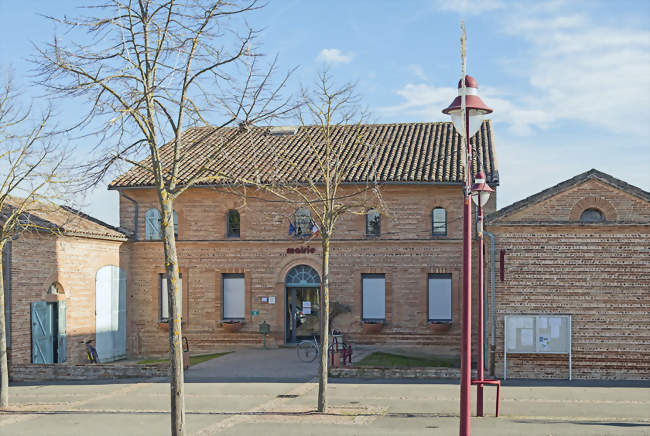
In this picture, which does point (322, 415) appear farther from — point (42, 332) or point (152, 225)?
point (152, 225)

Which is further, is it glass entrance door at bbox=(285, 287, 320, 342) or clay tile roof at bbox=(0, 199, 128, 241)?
glass entrance door at bbox=(285, 287, 320, 342)

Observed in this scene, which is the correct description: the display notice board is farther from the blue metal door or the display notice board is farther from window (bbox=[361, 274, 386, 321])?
the blue metal door

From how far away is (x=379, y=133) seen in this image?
33375mm

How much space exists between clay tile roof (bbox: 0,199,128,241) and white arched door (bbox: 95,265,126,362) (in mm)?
1281

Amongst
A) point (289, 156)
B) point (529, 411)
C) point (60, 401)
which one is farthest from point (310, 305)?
point (529, 411)

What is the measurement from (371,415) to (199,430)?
3.66 metres

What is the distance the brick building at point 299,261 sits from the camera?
29.0 meters

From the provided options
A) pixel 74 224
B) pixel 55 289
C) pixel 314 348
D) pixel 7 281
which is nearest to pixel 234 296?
pixel 314 348

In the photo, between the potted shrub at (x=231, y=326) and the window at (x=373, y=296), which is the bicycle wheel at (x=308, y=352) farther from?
the potted shrub at (x=231, y=326)

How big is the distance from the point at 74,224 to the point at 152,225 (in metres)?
4.52

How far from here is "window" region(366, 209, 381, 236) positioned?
2948cm

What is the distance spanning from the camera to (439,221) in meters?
29.1

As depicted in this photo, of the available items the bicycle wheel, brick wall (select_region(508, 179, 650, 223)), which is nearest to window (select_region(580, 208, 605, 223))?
brick wall (select_region(508, 179, 650, 223))

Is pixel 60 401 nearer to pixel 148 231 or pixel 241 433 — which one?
pixel 241 433
